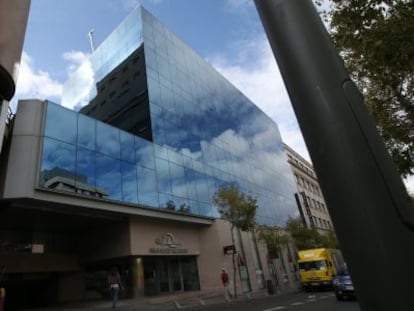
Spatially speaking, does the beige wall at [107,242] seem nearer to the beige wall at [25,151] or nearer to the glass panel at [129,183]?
the glass panel at [129,183]

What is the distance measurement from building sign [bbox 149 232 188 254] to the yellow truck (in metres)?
9.49

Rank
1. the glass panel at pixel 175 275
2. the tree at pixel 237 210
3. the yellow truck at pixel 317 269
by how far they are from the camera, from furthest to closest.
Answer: the glass panel at pixel 175 275 < the yellow truck at pixel 317 269 < the tree at pixel 237 210

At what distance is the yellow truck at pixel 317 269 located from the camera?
23578 mm

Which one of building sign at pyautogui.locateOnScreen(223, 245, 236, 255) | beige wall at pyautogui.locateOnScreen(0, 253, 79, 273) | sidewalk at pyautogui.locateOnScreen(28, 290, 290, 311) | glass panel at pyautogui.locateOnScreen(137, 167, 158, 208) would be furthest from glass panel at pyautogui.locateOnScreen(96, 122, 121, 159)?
building sign at pyautogui.locateOnScreen(223, 245, 236, 255)

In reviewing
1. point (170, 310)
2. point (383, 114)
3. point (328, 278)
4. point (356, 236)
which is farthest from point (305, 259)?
point (356, 236)

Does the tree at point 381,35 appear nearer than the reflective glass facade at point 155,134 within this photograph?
Yes

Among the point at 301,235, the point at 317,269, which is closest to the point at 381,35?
the point at 317,269

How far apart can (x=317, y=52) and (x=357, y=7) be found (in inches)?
310

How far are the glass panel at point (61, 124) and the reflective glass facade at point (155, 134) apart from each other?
58 millimetres

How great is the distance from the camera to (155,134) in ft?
78.2

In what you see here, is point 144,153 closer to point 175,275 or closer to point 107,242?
point 107,242

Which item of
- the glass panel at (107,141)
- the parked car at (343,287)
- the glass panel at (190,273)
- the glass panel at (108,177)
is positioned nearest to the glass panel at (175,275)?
the glass panel at (190,273)

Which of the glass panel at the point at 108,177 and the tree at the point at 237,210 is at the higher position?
the glass panel at the point at 108,177

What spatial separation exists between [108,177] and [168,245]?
7.14 metres
